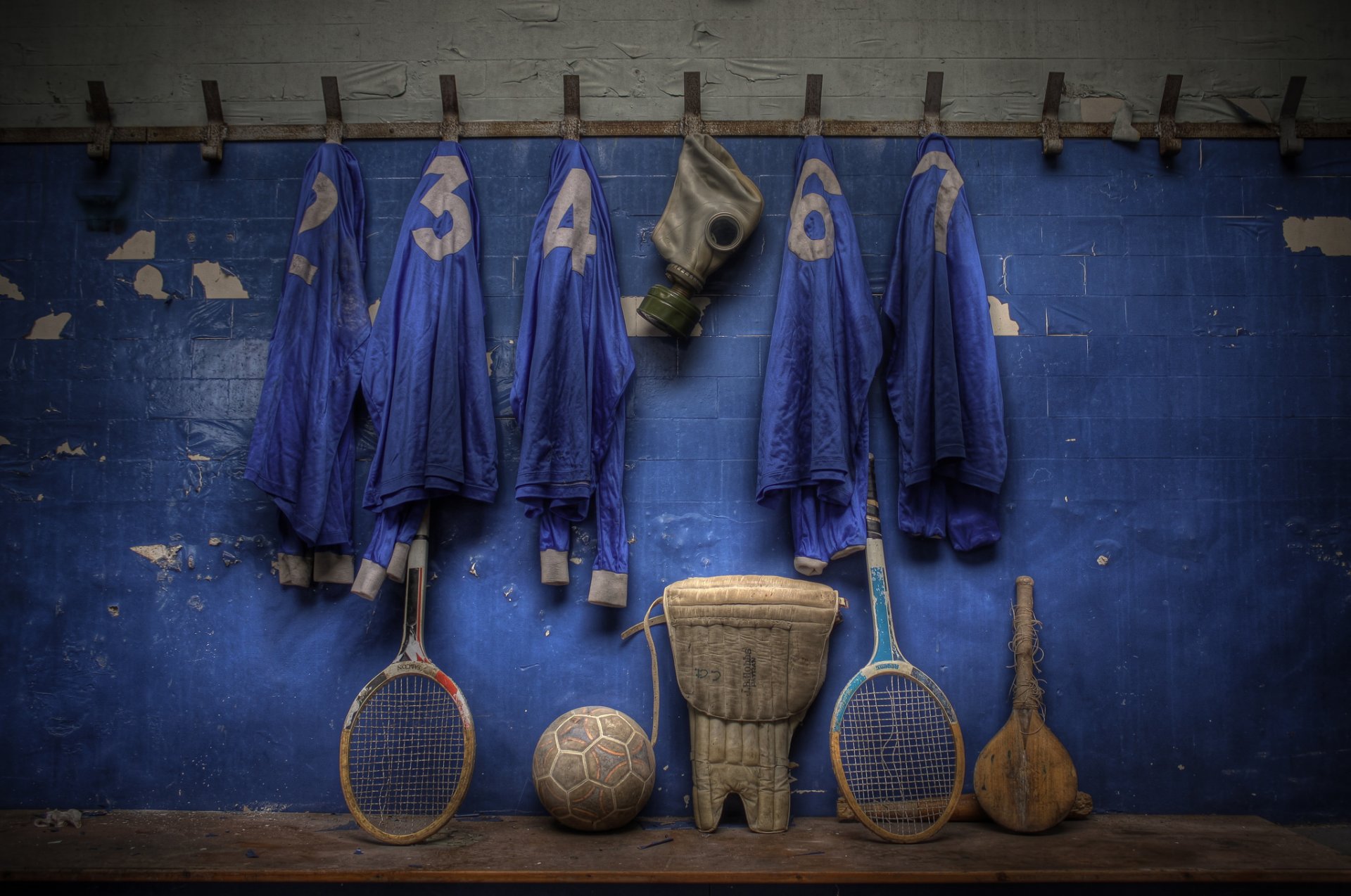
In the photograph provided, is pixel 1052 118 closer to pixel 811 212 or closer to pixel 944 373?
pixel 811 212

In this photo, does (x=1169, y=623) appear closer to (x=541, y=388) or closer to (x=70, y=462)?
(x=541, y=388)

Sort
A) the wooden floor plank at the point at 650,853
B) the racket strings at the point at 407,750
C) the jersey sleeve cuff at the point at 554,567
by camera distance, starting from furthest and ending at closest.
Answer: the jersey sleeve cuff at the point at 554,567, the racket strings at the point at 407,750, the wooden floor plank at the point at 650,853

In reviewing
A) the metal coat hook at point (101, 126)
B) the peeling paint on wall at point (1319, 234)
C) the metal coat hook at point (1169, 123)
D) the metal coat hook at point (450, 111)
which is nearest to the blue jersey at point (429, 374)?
the metal coat hook at point (450, 111)

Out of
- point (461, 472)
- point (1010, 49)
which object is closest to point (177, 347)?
point (461, 472)

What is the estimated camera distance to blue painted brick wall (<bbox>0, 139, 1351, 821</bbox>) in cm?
360

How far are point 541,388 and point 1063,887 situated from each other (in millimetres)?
2276

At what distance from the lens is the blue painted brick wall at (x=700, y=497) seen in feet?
11.8

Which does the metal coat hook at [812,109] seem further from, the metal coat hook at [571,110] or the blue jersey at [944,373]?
the metal coat hook at [571,110]

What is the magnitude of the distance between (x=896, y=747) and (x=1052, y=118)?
2.44 metres

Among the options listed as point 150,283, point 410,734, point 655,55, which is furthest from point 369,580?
point 655,55

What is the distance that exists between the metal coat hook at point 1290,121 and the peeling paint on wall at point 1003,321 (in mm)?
1242

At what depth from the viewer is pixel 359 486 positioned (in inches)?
146

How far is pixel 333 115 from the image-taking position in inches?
151

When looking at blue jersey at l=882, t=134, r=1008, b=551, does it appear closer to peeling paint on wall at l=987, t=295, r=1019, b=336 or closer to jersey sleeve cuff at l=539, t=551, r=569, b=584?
peeling paint on wall at l=987, t=295, r=1019, b=336
